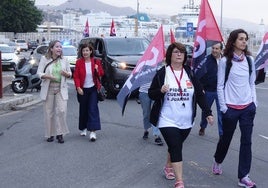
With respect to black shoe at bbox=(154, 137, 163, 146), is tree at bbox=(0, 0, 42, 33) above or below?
above

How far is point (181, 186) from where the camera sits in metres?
5.72

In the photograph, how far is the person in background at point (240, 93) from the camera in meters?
6.06

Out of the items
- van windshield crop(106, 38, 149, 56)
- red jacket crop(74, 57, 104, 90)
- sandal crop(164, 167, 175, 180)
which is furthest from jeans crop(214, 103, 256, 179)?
van windshield crop(106, 38, 149, 56)

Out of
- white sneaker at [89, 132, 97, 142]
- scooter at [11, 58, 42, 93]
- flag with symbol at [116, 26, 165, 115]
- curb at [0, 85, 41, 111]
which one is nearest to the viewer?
flag with symbol at [116, 26, 165, 115]

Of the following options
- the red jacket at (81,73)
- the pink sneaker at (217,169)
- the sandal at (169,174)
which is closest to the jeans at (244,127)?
the pink sneaker at (217,169)

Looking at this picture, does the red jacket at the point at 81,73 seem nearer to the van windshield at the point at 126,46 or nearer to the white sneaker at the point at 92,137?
the white sneaker at the point at 92,137

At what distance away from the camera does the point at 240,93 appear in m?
6.08

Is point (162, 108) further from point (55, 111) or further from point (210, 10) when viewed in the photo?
point (55, 111)

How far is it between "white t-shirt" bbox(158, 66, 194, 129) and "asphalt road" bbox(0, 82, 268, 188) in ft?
2.86

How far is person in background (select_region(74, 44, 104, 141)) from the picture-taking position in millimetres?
8695

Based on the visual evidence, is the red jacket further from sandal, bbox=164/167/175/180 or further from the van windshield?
the van windshield

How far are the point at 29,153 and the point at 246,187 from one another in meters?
3.52

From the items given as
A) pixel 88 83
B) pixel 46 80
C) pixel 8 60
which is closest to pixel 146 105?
pixel 88 83

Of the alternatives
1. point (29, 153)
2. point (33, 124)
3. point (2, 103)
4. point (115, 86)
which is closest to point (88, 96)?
point (29, 153)
